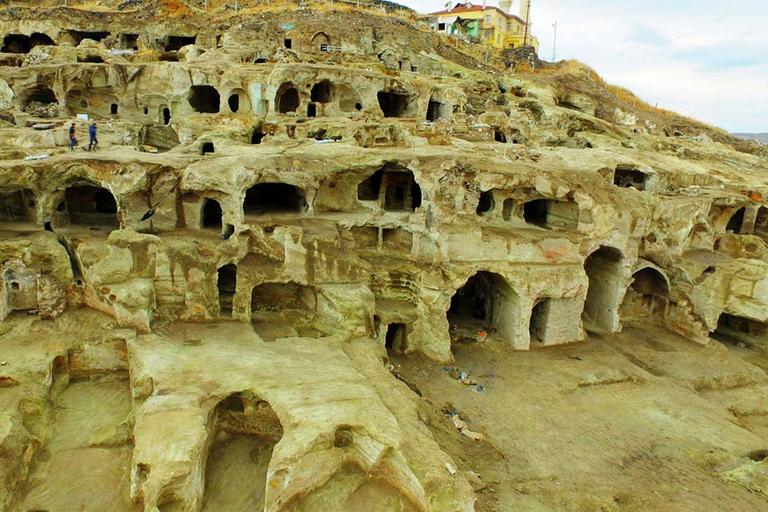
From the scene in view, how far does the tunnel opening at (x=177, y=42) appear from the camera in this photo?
31678 millimetres

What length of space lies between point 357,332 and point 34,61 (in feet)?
74.2

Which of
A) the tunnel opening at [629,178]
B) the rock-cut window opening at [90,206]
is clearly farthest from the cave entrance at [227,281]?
the tunnel opening at [629,178]

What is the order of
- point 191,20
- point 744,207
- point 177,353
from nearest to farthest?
point 177,353 < point 744,207 < point 191,20

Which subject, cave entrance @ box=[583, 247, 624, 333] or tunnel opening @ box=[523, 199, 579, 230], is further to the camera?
cave entrance @ box=[583, 247, 624, 333]

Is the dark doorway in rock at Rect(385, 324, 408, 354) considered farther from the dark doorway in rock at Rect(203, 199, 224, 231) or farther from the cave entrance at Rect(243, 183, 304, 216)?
the dark doorway in rock at Rect(203, 199, 224, 231)

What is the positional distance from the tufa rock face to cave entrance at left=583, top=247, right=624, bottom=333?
0.07 meters

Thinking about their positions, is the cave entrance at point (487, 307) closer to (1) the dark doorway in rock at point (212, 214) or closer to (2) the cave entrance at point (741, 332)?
(1) the dark doorway in rock at point (212, 214)

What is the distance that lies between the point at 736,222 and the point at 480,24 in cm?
3066


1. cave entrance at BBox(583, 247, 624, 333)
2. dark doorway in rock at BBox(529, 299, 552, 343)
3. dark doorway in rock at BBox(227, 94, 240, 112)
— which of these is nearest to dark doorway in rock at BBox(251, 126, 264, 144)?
dark doorway in rock at BBox(227, 94, 240, 112)

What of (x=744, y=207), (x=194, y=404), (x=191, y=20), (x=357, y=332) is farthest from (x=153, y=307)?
(x=191, y=20)

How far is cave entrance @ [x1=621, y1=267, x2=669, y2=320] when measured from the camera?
18062 mm

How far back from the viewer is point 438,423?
431 inches

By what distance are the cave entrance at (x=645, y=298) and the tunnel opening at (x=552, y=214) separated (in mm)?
3579

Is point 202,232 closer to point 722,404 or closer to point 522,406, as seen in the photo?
point 522,406
